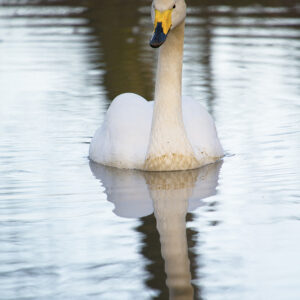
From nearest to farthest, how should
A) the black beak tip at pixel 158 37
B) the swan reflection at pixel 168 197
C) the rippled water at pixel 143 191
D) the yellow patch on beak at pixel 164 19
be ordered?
1. the rippled water at pixel 143 191
2. the swan reflection at pixel 168 197
3. the black beak tip at pixel 158 37
4. the yellow patch on beak at pixel 164 19

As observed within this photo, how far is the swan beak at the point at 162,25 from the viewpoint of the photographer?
317 inches

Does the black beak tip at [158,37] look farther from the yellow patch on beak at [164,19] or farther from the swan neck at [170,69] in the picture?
the swan neck at [170,69]

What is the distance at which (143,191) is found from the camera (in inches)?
331

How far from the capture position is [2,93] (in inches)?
511

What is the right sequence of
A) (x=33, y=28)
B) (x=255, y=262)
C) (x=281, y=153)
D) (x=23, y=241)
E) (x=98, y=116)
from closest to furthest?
1. (x=255, y=262)
2. (x=23, y=241)
3. (x=281, y=153)
4. (x=98, y=116)
5. (x=33, y=28)

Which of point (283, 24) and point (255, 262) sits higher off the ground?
point (255, 262)

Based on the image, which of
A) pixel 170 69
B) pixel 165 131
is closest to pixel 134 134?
pixel 165 131

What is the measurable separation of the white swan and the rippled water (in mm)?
134

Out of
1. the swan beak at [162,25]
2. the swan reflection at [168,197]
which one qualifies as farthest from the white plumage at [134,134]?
the swan beak at [162,25]

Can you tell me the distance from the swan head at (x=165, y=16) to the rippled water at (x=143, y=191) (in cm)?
129

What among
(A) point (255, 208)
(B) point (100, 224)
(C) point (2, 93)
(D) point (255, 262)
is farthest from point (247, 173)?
(C) point (2, 93)

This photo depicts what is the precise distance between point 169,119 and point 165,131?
0.11 metres

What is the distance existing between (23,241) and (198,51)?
1027 cm

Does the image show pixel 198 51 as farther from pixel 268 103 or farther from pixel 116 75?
pixel 268 103
